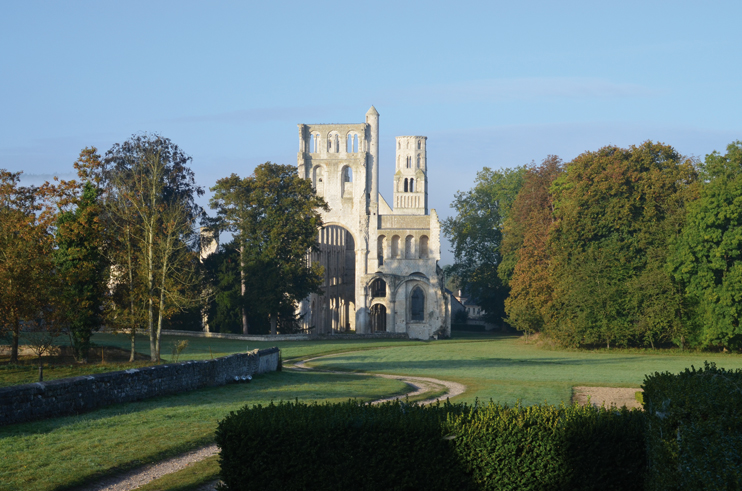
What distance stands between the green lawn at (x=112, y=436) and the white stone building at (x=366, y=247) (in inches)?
1568

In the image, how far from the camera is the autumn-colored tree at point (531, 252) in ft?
160

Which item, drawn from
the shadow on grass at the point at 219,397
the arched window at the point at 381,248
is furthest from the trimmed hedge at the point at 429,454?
the arched window at the point at 381,248

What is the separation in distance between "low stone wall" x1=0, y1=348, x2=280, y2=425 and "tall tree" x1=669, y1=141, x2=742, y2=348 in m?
29.7

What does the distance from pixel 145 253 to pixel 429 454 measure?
19997 mm

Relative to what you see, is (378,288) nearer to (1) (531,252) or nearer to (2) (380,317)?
(2) (380,317)

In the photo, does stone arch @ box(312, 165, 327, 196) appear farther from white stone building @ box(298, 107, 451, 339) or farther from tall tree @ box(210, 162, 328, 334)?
tall tree @ box(210, 162, 328, 334)

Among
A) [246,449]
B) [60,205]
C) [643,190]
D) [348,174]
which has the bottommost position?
[246,449]

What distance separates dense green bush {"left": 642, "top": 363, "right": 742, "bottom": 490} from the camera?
21.9 feet

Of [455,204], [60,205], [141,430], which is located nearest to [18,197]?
[60,205]

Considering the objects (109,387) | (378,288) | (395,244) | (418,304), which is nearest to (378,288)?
(378,288)

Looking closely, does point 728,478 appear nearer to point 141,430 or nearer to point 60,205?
point 141,430

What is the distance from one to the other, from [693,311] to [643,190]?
8121mm

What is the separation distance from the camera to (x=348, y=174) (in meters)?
69.1

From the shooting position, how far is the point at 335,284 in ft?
Result: 226
